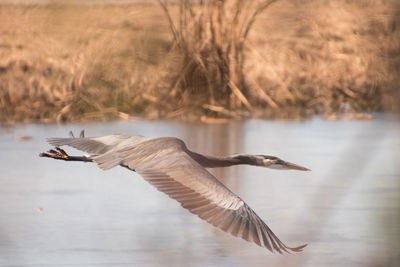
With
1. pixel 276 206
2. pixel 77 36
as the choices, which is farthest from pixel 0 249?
pixel 77 36

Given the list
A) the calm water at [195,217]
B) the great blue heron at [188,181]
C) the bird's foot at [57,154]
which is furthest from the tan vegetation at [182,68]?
the great blue heron at [188,181]

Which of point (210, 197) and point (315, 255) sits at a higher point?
point (210, 197)

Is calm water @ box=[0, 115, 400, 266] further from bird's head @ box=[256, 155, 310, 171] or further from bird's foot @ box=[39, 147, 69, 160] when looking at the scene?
bird's foot @ box=[39, 147, 69, 160]

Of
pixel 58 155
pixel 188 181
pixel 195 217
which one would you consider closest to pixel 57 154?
pixel 58 155

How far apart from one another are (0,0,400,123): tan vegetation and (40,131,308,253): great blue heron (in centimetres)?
366

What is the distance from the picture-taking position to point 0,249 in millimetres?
3666

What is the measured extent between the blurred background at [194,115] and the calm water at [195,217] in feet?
0.05

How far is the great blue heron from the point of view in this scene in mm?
2959

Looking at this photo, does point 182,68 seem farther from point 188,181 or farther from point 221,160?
point 188,181

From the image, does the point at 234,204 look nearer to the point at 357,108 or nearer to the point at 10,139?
the point at 10,139

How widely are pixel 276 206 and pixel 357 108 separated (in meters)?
4.02

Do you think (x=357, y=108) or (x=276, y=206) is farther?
(x=357, y=108)

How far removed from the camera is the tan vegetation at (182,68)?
762cm

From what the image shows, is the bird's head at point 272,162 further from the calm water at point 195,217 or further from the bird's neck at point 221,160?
the calm water at point 195,217
